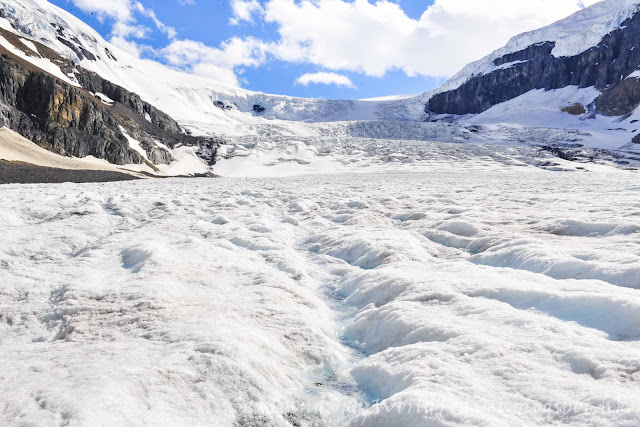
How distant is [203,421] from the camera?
8.58ft

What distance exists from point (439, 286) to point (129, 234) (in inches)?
243

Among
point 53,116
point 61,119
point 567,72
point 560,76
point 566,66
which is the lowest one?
point 61,119

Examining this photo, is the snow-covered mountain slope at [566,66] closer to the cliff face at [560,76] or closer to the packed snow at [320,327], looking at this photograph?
the cliff face at [560,76]

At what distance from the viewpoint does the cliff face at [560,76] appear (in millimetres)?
120000

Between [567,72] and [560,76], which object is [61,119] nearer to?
[560,76]

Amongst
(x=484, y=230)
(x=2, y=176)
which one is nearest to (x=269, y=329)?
(x=484, y=230)

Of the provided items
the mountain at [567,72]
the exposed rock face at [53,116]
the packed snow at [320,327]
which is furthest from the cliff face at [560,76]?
the packed snow at [320,327]

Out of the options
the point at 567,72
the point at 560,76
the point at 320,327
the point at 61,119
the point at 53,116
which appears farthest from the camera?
the point at 560,76

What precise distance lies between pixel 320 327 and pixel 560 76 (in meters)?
177

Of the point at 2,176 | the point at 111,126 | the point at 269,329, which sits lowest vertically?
the point at 269,329

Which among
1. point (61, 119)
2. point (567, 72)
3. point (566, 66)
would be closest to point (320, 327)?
point (61, 119)

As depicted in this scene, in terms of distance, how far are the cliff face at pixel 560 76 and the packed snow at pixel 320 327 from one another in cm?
14455

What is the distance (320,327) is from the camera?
4363mm

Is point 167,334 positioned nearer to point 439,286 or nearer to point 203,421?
point 203,421
